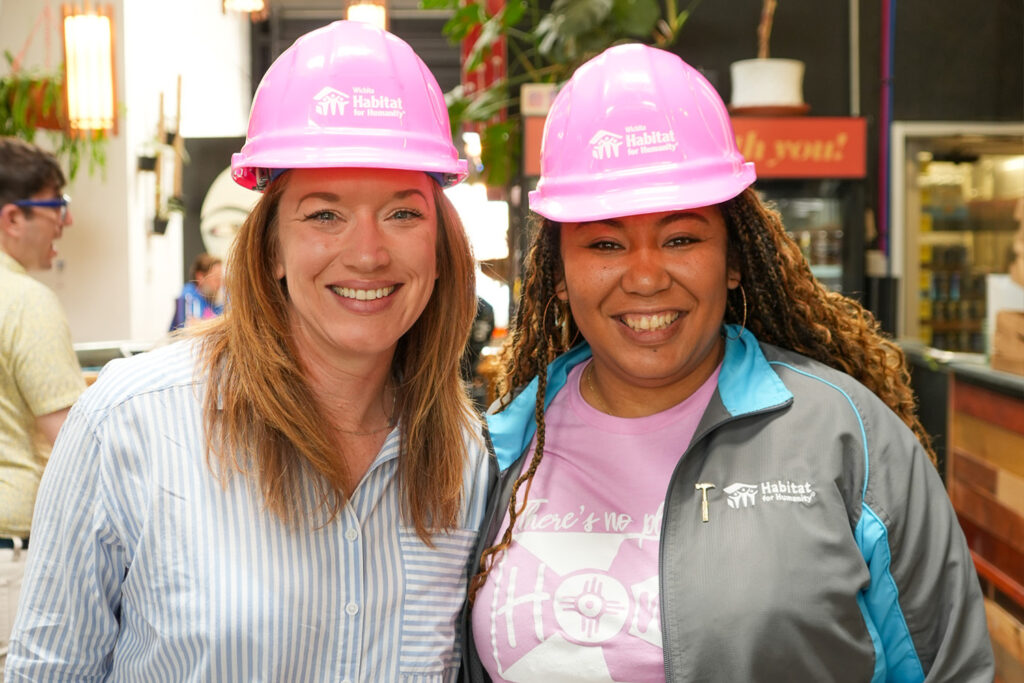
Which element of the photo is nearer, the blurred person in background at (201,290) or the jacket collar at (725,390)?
the jacket collar at (725,390)

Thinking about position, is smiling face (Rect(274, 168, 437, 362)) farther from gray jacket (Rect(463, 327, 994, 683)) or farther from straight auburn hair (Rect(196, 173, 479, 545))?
gray jacket (Rect(463, 327, 994, 683))

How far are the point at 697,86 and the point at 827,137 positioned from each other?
3.59m

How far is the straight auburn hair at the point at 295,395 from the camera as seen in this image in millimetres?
1600

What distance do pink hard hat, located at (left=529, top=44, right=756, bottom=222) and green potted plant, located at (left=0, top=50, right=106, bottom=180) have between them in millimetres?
5228

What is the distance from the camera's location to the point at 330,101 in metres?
1.60

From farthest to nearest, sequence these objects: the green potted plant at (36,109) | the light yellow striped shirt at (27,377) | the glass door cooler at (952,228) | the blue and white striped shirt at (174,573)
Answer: the glass door cooler at (952,228) < the green potted plant at (36,109) < the light yellow striped shirt at (27,377) < the blue and white striped shirt at (174,573)

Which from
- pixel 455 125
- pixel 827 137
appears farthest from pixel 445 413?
pixel 455 125

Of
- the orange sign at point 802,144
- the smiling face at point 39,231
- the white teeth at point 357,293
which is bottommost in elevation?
the white teeth at point 357,293

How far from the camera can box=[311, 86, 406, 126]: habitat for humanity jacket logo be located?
1597mm

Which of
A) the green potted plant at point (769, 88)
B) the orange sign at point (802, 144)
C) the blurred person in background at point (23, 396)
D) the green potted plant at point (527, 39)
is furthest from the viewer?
the green potted plant at point (527, 39)

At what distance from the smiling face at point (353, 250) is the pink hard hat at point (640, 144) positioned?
27 cm

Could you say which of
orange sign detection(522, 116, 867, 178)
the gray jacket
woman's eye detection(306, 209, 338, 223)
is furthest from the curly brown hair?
orange sign detection(522, 116, 867, 178)

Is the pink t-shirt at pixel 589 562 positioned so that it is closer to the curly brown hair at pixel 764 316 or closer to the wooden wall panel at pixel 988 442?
the curly brown hair at pixel 764 316

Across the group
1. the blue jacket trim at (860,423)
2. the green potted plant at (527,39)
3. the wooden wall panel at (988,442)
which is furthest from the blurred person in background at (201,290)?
the blue jacket trim at (860,423)
